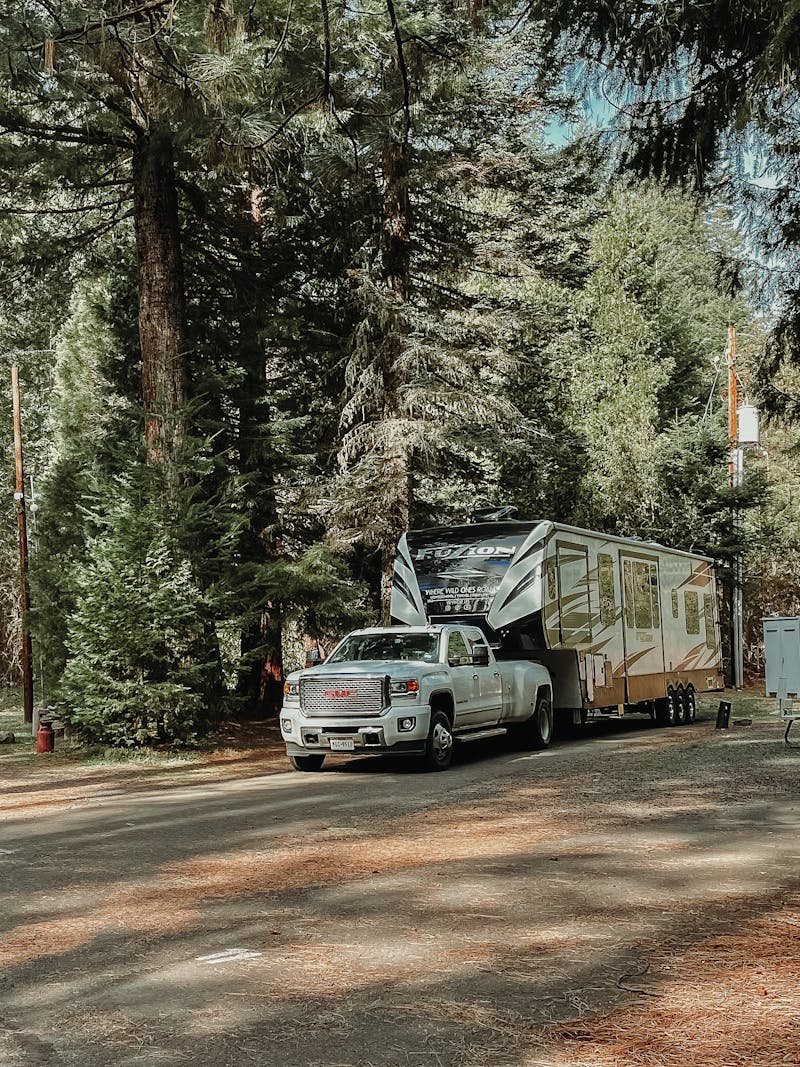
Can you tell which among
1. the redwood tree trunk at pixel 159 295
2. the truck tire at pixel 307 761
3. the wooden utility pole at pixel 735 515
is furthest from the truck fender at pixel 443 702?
the wooden utility pole at pixel 735 515

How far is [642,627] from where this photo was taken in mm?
23531

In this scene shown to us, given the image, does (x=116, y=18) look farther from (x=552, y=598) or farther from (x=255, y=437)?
(x=255, y=437)

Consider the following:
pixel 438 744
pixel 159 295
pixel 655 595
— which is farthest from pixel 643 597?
pixel 159 295

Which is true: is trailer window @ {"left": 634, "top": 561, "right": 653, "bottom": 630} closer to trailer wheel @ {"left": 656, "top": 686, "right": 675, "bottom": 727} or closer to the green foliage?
trailer wheel @ {"left": 656, "top": 686, "right": 675, "bottom": 727}

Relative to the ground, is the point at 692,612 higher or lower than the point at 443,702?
higher

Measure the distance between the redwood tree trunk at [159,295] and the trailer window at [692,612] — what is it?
11.8 m

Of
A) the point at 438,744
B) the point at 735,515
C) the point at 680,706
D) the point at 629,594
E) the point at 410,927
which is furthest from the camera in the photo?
the point at 735,515

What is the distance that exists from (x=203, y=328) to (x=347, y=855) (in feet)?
54.3

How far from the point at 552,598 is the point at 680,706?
7.46 metres

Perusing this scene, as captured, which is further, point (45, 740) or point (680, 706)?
point (680, 706)

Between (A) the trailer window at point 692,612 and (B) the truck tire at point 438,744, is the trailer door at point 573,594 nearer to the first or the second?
(B) the truck tire at point 438,744

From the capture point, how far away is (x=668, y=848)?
9.48 metres

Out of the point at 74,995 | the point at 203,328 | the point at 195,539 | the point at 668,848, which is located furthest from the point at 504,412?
the point at 74,995

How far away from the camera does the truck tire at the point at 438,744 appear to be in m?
16.2
